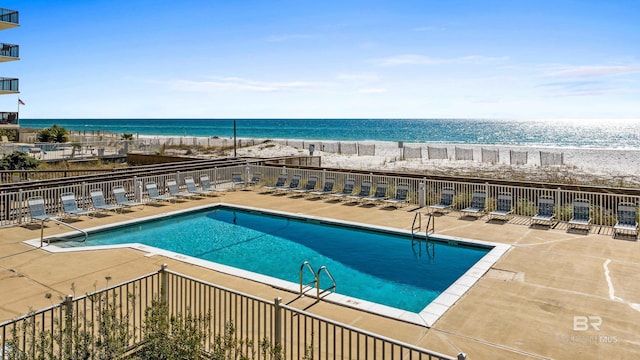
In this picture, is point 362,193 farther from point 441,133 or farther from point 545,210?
point 441,133

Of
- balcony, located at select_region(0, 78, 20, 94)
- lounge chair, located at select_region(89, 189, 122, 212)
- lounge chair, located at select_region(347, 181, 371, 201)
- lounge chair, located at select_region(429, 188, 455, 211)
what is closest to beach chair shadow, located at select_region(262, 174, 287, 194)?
lounge chair, located at select_region(347, 181, 371, 201)

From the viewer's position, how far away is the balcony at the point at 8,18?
1173 inches

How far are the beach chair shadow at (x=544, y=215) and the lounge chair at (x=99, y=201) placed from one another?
12420 millimetres

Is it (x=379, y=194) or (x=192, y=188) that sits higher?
(x=192, y=188)

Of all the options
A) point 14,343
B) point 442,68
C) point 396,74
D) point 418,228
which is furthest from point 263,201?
point 396,74

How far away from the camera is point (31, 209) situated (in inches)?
492

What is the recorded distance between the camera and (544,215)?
42.5 ft

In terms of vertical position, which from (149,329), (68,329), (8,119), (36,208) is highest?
(8,119)

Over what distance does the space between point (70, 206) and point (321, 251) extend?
7.51m

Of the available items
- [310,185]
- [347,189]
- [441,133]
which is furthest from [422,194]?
[441,133]

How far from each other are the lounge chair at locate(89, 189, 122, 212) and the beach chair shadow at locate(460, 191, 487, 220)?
35.8 ft

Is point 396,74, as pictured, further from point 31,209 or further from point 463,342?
point 463,342

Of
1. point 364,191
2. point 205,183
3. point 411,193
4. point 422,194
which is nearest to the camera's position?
point 422,194

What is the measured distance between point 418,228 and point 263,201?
6301 millimetres
